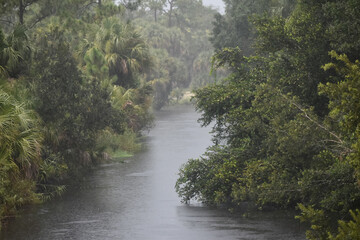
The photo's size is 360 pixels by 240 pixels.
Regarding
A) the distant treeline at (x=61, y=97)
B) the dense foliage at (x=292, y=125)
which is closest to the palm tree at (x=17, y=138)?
the distant treeline at (x=61, y=97)

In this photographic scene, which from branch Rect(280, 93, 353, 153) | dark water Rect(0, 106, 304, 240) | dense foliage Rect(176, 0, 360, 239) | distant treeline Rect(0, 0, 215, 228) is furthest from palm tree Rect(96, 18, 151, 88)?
branch Rect(280, 93, 353, 153)

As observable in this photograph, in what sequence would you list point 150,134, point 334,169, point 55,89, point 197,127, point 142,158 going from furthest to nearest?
point 197,127 → point 150,134 → point 142,158 → point 55,89 → point 334,169

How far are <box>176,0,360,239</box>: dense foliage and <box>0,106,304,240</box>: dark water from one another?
2.49ft

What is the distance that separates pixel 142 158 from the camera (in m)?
34.4

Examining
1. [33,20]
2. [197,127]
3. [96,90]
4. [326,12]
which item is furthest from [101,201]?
[197,127]

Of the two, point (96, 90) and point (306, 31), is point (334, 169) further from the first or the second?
point (96, 90)

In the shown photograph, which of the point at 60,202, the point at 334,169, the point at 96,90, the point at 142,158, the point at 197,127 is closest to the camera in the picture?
the point at 334,169

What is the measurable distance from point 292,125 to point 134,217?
6766 mm

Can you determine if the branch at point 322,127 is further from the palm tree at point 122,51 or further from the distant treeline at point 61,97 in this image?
the palm tree at point 122,51

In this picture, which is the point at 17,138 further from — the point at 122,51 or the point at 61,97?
the point at 122,51

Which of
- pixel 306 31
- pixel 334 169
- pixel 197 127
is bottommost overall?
pixel 197 127

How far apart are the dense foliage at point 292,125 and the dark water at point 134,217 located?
0.76 m

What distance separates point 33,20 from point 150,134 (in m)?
13.2

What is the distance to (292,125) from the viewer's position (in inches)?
593
